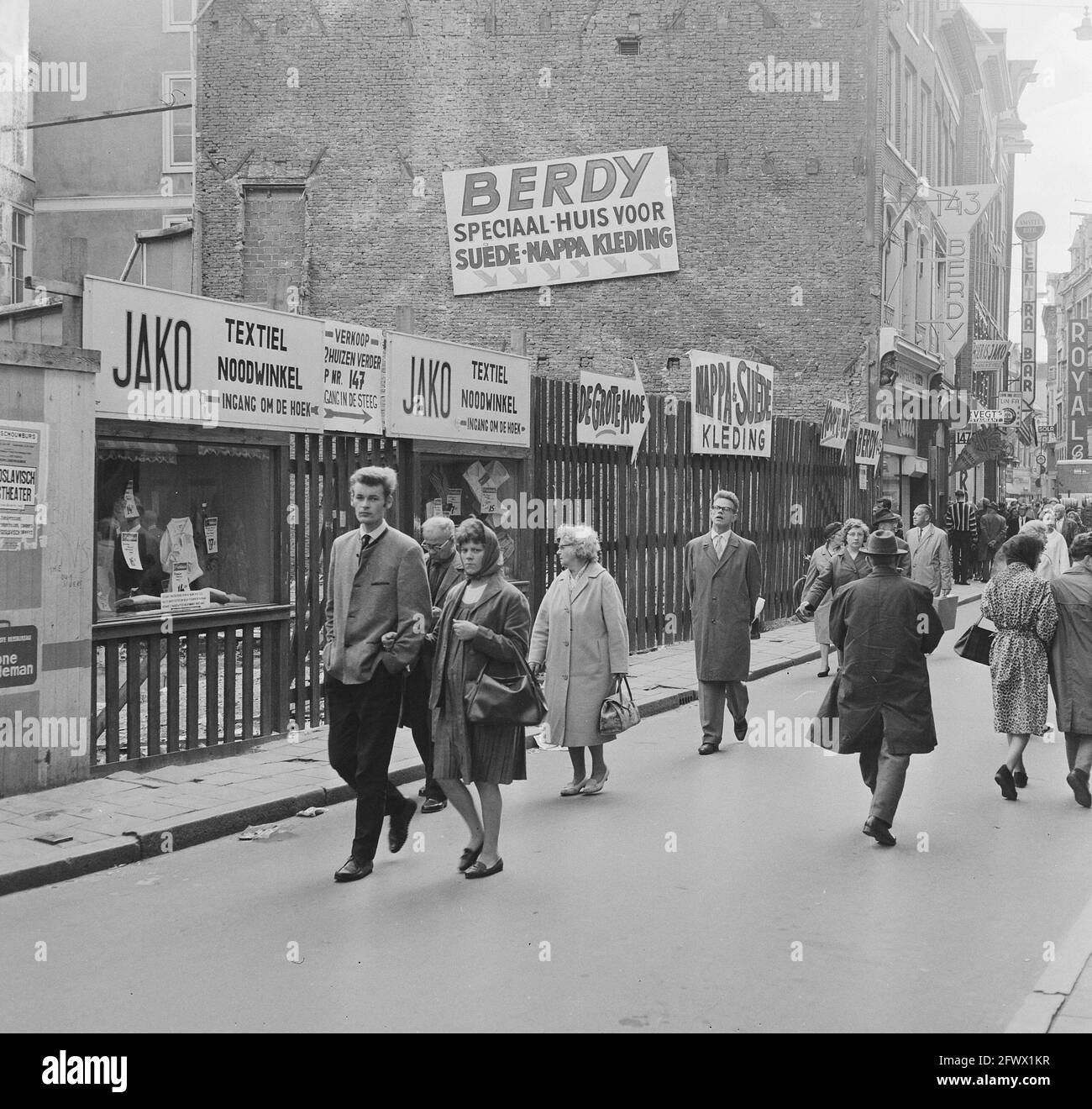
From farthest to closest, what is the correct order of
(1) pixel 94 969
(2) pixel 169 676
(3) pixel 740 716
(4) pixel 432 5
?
(4) pixel 432 5
(3) pixel 740 716
(2) pixel 169 676
(1) pixel 94 969

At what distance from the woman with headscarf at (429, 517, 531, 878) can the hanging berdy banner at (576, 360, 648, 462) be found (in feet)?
28.0

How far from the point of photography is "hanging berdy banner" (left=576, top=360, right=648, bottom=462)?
50.5 ft

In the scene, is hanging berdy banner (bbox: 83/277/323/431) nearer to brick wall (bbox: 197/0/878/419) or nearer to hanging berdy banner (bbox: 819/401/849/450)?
hanging berdy banner (bbox: 819/401/849/450)

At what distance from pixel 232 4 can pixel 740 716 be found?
20.8 meters

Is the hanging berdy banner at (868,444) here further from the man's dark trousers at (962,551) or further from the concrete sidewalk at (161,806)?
the concrete sidewalk at (161,806)

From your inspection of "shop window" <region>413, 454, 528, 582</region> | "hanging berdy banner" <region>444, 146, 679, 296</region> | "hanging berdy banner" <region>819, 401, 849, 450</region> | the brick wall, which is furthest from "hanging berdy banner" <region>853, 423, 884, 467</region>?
"shop window" <region>413, 454, 528, 582</region>

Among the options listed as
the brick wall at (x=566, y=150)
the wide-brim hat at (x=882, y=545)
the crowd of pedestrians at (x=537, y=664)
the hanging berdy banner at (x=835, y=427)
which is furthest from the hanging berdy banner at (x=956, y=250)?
the wide-brim hat at (x=882, y=545)

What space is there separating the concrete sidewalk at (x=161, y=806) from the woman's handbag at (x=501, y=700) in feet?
6.58

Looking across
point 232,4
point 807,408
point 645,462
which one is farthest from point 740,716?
point 232,4

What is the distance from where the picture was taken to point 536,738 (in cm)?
1114

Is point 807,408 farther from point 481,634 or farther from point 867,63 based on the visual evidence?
point 481,634

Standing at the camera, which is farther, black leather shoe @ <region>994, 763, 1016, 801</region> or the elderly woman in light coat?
the elderly woman in light coat
